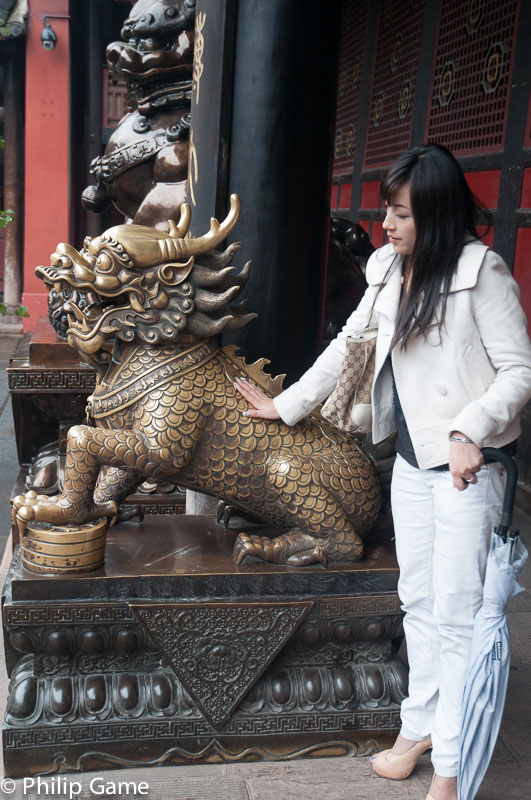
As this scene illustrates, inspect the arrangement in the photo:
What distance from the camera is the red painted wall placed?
33.9 ft

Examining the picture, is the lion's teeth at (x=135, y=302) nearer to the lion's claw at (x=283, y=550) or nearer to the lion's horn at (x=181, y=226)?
the lion's horn at (x=181, y=226)

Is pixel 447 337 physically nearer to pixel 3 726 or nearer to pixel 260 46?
pixel 260 46

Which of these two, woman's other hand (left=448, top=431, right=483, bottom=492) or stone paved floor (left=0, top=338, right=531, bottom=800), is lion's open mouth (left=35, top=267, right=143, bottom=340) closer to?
woman's other hand (left=448, top=431, right=483, bottom=492)

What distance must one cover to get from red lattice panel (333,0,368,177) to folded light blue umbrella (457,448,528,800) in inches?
276

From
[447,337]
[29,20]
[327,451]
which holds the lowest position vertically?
[327,451]

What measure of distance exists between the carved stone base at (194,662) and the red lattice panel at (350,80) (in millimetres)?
6703

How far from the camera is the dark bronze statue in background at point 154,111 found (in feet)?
12.3

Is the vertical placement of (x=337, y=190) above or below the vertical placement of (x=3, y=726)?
above

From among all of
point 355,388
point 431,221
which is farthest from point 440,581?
point 431,221

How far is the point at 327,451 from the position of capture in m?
2.43

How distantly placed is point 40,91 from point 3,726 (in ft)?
31.6

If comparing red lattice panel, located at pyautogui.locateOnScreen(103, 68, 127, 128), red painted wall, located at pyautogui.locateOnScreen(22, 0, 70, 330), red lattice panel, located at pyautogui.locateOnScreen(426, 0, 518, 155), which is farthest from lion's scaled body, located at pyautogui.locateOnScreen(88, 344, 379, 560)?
red lattice panel, located at pyautogui.locateOnScreen(103, 68, 127, 128)

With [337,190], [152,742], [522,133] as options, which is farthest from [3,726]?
[337,190]

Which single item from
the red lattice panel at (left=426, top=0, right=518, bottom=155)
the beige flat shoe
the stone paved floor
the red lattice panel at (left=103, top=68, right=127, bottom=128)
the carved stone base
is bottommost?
the stone paved floor
